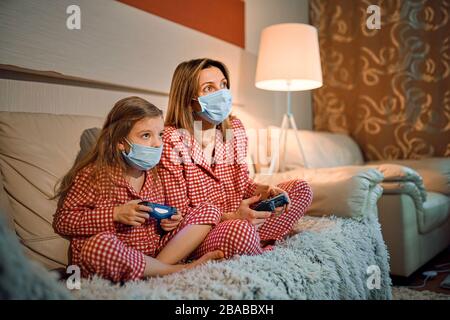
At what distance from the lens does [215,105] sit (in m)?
1.20

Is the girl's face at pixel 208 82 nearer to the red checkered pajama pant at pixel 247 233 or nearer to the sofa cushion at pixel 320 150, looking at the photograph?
the red checkered pajama pant at pixel 247 233

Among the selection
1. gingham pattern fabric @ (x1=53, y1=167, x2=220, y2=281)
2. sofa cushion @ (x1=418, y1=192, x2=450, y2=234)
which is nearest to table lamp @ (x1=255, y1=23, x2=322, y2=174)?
sofa cushion @ (x1=418, y1=192, x2=450, y2=234)

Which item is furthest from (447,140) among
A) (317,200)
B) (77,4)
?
(77,4)

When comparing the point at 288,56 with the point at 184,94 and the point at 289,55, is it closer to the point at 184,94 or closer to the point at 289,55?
the point at 289,55

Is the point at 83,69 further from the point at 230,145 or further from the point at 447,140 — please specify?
the point at 447,140

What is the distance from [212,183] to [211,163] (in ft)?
0.24

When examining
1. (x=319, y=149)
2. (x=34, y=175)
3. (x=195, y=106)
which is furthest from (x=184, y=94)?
(x=319, y=149)

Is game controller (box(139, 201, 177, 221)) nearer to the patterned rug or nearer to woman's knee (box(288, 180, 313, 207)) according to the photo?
woman's knee (box(288, 180, 313, 207))

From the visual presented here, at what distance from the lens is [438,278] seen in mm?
1709

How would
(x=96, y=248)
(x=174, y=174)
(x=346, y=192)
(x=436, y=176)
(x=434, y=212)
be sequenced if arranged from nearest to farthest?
(x=96, y=248)
(x=174, y=174)
(x=346, y=192)
(x=434, y=212)
(x=436, y=176)

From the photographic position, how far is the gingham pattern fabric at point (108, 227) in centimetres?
80

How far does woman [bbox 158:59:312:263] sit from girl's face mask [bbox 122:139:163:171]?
11 centimetres
